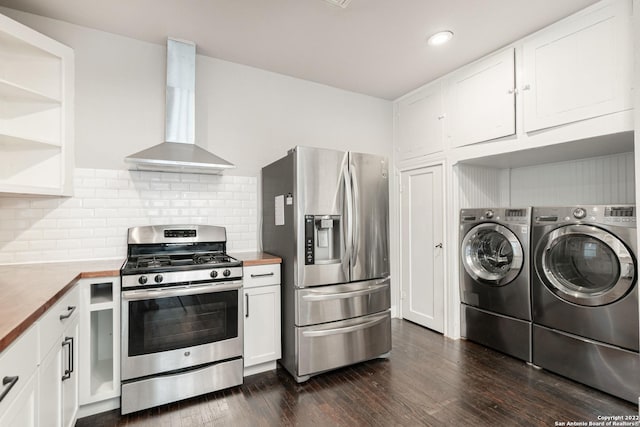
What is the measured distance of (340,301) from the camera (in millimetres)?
2479

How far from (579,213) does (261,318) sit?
8.34 feet

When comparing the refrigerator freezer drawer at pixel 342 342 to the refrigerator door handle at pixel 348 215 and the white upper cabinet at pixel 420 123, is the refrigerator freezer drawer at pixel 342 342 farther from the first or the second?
the white upper cabinet at pixel 420 123

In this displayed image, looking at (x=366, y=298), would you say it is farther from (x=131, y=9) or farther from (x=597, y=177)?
(x=131, y=9)

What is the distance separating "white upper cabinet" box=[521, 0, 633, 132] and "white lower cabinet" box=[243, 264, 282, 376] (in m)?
2.47

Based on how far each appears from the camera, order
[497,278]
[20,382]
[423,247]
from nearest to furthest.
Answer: [20,382] < [497,278] < [423,247]

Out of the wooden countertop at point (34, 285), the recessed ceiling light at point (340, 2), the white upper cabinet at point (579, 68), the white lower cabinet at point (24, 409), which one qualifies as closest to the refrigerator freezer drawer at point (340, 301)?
the wooden countertop at point (34, 285)

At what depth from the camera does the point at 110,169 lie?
2455mm

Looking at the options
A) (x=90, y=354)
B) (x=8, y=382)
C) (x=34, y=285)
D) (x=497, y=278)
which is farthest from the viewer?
(x=497, y=278)

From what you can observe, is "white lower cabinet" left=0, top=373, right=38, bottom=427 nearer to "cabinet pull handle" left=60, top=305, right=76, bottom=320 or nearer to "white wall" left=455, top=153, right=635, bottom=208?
"cabinet pull handle" left=60, top=305, right=76, bottom=320

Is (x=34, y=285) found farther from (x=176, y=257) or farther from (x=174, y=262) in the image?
(x=176, y=257)

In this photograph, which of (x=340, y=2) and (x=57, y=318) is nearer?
(x=57, y=318)

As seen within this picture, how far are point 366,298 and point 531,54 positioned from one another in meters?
2.42

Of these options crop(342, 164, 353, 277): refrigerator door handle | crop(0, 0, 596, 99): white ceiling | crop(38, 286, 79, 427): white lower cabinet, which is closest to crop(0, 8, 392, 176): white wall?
crop(0, 0, 596, 99): white ceiling

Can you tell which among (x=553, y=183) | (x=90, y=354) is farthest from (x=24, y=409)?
(x=553, y=183)
